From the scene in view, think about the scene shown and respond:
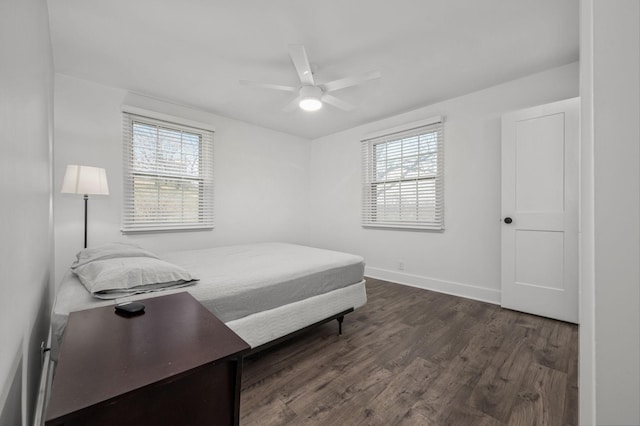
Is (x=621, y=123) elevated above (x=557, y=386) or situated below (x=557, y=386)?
above

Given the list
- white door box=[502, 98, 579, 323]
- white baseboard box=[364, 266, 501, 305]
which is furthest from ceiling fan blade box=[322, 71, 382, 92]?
white baseboard box=[364, 266, 501, 305]

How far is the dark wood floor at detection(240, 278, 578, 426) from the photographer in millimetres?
1373

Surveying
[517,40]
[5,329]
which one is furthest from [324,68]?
[5,329]

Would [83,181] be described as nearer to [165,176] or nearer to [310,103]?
[165,176]

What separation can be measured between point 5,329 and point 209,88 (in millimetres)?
2859

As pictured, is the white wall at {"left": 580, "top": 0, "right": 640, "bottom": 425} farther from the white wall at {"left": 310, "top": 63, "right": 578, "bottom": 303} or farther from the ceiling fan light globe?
the white wall at {"left": 310, "top": 63, "right": 578, "bottom": 303}

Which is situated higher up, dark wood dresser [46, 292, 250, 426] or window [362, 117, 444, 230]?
window [362, 117, 444, 230]

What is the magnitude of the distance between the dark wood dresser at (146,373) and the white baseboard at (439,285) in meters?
3.07

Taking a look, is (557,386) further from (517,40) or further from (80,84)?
(80,84)

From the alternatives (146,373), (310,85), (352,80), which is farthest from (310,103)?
(146,373)

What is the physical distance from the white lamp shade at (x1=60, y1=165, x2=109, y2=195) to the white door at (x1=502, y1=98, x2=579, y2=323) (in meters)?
4.10

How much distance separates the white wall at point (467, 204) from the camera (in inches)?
110

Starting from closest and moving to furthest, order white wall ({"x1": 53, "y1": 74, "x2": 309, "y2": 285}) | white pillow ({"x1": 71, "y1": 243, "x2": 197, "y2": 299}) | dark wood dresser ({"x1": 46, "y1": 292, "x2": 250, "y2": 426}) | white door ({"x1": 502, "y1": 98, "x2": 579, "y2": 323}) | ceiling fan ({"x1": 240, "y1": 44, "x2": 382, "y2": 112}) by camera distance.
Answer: dark wood dresser ({"x1": 46, "y1": 292, "x2": 250, "y2": 426}), white pillow ({"x1": 71, "y1": 243, "x2": 197, "y2": 299}), ceiling fan ({"x1": 240, "y1": 44, "x2": 382, "y2": 112}), white door ({"x1": 502, "y1": 98, "x2": 579, "y2": 323}), white wall ({"x1": 53, "y1": 74, "x2": 309, "y2": 285})

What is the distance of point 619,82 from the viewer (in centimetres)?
42
